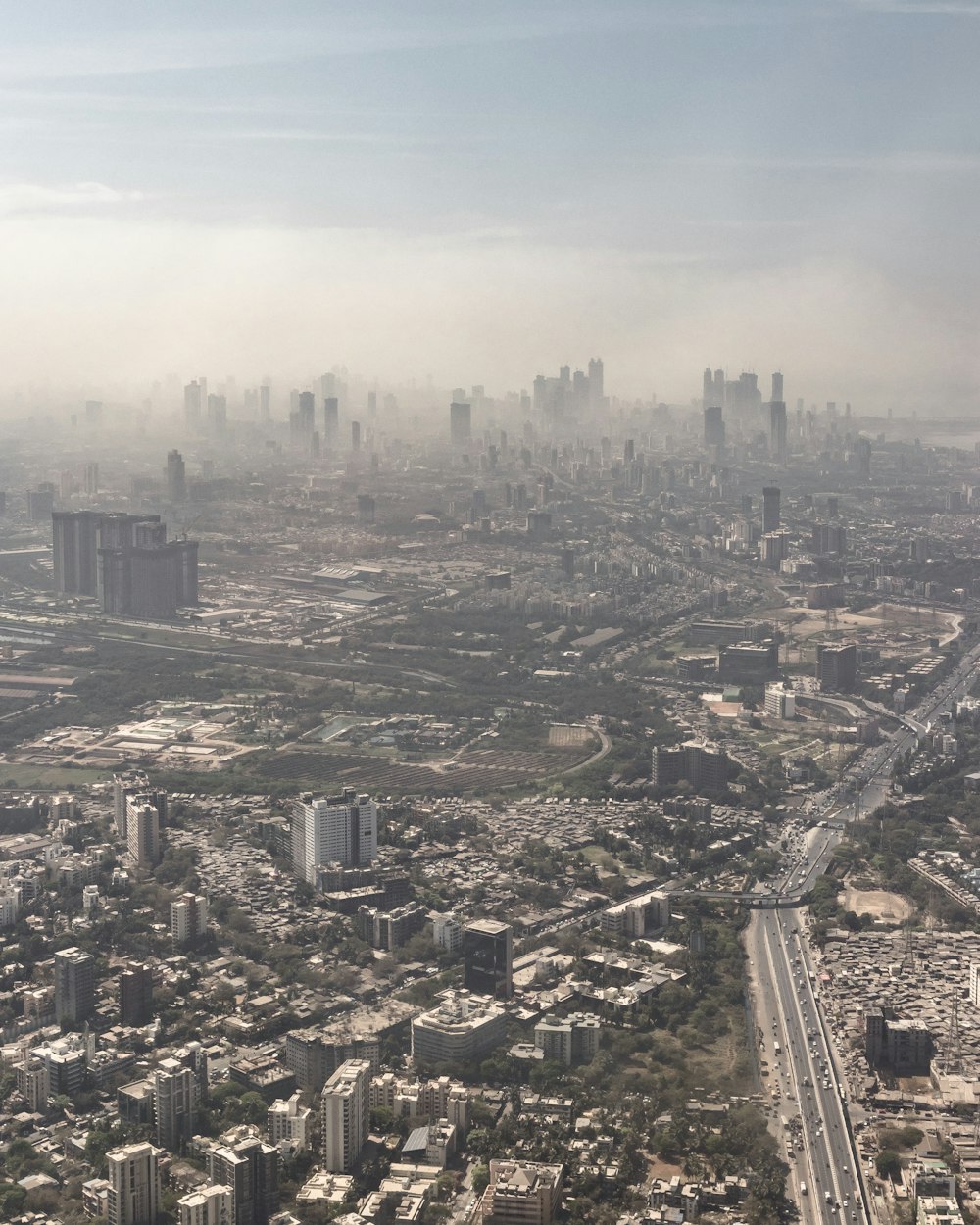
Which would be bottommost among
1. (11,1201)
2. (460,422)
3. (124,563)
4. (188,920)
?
(11,1201)

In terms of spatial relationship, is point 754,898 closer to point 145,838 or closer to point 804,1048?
point 804,1048

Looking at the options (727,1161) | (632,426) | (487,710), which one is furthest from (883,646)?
(632,426)

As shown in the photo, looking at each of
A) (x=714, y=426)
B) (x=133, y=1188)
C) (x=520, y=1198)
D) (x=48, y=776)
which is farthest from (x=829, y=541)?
(x=133, y=1188)

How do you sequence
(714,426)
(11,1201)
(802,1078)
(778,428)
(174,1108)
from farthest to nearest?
1. (714,426)
2. (778,428)
3. (802,1078)
4. (174,1108)
5. (11,1201)

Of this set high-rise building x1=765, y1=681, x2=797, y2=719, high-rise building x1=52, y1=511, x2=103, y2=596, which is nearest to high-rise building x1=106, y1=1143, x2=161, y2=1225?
high-rise building x1=765, y1=681, x2=797, y2=719

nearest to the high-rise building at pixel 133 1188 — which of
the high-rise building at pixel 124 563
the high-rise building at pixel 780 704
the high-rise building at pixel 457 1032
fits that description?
the high-rise building at pixel 457 1032

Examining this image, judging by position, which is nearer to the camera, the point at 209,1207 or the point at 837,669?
the point at 209,1207

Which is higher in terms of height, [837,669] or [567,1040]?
[837,669]

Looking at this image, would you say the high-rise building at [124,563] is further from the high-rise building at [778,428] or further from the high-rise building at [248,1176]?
the high-rise building at [248,1176]
